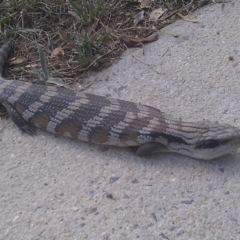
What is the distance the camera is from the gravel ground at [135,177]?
2.89 metres

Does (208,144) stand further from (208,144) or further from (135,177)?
(135,177)

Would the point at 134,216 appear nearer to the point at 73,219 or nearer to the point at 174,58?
the point at 73,219

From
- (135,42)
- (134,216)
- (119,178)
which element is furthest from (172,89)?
(134,216)

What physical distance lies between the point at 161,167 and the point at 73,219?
77cm

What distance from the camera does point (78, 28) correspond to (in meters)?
4.42

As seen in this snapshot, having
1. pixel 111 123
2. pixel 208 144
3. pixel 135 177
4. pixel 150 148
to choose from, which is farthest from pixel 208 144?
pixel 111 123

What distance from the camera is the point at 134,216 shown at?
2.95m

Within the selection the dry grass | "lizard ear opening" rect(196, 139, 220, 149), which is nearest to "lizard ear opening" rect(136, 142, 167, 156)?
"lizard ear opening" rect(196, 139, 220, 149)

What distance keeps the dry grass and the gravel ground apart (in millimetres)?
248

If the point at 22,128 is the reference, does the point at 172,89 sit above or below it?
above

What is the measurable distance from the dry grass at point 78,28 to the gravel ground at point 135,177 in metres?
0.25

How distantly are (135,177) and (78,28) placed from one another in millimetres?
1934

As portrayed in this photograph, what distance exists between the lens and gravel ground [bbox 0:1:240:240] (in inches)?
114

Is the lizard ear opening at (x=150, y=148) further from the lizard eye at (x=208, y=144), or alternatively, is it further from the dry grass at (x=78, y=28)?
the dry grass at (x=78, y=28)
